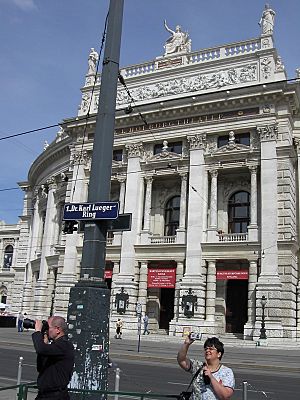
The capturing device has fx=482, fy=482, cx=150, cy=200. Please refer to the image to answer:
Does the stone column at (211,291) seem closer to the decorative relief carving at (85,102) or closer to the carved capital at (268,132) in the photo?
the carved capital at (268,132)

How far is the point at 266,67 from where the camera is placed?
3691cm

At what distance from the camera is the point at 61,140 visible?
5069cm

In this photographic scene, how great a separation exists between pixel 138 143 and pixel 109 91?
109 ft

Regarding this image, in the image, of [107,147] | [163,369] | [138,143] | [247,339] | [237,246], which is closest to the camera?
[107,147]

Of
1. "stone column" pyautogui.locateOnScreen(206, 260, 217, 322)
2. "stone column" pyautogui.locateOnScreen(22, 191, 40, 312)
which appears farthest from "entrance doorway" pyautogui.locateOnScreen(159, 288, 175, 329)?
"stone column" pyautogui.locateOnScreen(22, 191, 40, 312)

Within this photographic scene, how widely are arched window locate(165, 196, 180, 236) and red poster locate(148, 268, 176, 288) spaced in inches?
158

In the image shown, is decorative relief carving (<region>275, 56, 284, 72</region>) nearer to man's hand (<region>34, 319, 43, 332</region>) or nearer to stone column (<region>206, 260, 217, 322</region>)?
stone column (<region>206, 260, 217, 322</region>)

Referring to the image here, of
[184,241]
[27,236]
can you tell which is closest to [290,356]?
[184,241]

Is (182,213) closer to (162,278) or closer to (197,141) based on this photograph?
(162,278)

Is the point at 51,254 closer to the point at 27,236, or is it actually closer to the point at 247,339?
the point at 27,236

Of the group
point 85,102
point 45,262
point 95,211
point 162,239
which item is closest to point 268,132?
point 162,239

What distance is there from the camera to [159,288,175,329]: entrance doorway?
127ft

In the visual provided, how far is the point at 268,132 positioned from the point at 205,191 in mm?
6499

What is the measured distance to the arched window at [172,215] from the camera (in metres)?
40.8
